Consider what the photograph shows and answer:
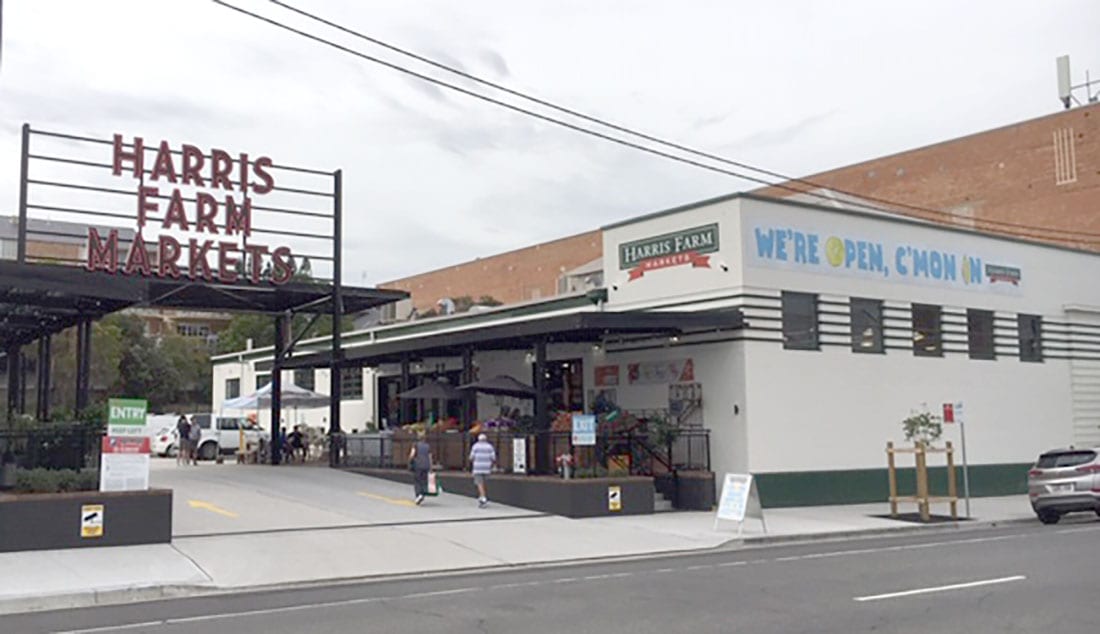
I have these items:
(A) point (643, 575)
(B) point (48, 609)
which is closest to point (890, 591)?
(A) point (643, 575)

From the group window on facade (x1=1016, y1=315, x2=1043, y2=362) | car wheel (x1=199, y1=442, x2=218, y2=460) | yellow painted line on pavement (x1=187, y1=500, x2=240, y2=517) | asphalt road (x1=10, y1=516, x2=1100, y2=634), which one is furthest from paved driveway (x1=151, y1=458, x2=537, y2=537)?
window on facade (x1=1016, y1=315, x2=1043, y2=362)

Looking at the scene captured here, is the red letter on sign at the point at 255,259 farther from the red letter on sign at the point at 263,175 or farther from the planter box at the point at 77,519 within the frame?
the planter box at the point at 77,519

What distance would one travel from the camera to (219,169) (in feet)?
98.7

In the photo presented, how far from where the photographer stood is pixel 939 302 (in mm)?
30484

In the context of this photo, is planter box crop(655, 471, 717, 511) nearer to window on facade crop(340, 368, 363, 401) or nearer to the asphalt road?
the asphalt road

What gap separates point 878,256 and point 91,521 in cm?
2011

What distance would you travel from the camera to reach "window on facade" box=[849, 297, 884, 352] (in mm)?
28500

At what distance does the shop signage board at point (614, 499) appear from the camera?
23.3 meters

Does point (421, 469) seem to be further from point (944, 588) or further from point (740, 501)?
point (944, 588)

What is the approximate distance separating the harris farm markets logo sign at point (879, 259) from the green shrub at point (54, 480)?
1523 centimetres

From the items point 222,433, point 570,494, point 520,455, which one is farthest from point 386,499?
point 222,433

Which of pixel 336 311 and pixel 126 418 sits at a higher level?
pixel 336 311

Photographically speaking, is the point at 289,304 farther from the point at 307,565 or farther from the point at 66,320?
the point at 307,565

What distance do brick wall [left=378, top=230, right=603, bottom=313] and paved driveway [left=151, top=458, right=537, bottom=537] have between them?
39229mm
